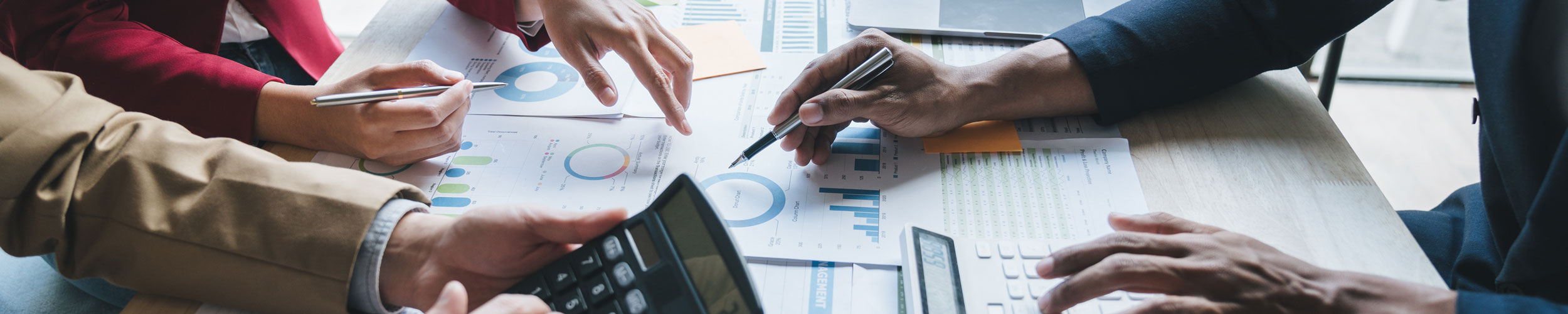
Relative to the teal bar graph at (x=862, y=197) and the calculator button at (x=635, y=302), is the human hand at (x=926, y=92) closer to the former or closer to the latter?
the teal bar graph at (x=862, y=197)

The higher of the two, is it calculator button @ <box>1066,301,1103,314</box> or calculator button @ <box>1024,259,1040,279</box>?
calculator button @ <box>1024,259,1040,279</box>

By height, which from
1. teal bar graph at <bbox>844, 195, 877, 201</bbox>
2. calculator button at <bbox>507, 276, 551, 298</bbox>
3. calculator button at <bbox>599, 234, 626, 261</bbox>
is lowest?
calculator button at <bbox>507, 276, 551, 298</bbox>

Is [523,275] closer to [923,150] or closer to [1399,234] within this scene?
[923,150]

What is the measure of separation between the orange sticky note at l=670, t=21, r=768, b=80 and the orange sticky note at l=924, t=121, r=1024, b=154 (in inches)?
9.6

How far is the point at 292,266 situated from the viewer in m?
0.59

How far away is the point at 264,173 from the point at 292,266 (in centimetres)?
9

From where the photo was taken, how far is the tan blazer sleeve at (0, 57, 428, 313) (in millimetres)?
586

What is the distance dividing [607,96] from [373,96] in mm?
221

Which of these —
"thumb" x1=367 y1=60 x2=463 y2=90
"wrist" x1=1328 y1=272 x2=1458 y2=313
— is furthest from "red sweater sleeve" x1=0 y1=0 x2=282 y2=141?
"wrist" x1=1328 y1=272 x2=1458 y2=313

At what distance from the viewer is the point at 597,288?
546 mm

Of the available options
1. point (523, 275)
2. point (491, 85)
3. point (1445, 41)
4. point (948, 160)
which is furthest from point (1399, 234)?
point (1445, 41)

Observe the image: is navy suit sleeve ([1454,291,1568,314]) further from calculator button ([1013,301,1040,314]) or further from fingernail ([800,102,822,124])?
fingernail ([800,102,822,124])

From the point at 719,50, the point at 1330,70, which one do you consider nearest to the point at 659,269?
the point at 719,50

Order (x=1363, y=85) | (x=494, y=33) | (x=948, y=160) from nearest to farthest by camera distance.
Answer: (x=948, y=160) → (x=494, y=33) → (x=1363, y=85)
